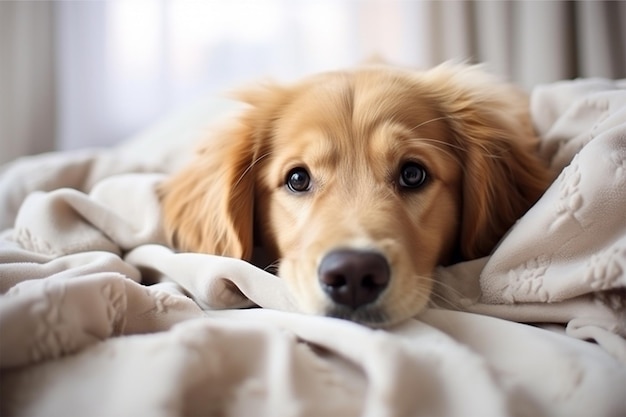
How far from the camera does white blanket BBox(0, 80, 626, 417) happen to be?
2.65 ft

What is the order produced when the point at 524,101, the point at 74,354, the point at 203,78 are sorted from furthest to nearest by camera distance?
the point at 203,78
the point at 524,101
the point at 74,354

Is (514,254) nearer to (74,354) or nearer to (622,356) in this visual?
(622,356)

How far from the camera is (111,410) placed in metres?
0.76

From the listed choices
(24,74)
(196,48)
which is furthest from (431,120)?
(24,74)

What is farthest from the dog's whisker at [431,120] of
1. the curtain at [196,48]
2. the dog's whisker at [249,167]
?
the curtain at [196,48]

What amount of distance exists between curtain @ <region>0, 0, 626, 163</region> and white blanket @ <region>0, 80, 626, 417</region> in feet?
5.70

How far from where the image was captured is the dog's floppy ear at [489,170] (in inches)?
55.9

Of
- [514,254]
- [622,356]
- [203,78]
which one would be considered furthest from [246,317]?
[203,78]

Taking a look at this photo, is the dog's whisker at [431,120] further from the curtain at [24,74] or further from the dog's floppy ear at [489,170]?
the curtain at [24,74]

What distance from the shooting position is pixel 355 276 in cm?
105

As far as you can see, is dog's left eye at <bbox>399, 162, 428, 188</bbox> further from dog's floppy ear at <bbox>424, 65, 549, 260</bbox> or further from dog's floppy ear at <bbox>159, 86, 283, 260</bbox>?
dog's floppy ear at <bbox>159, 86, 283, 260</bbox>

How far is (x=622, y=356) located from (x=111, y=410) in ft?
2.61

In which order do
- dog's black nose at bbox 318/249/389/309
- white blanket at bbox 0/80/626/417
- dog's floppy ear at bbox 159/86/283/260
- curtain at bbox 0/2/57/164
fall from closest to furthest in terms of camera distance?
white blanket at bbox 0/80/626/417 → dog's black nose at bbox 318/249/389/309 → dog's floppy ear at bbox 159/86/283/260 → curtain at bbox 0/2/57/164

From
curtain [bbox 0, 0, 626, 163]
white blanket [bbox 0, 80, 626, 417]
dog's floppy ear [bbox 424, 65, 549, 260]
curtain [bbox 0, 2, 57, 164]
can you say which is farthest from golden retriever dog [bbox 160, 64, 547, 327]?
curtain [bbox 0, 2, 57, 164]
